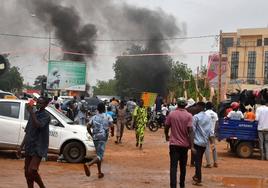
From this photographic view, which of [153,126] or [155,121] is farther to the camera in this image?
[155,121]

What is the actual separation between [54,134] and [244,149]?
6.60m

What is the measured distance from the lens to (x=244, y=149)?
56.9ft

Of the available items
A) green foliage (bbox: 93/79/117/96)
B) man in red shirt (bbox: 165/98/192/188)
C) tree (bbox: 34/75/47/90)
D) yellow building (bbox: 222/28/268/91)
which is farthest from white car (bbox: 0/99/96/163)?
green foliage (bbox: 93/79/117/96)

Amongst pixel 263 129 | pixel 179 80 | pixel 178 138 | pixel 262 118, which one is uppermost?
pixel 179 80

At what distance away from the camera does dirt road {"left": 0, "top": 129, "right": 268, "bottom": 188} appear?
10508 millimetres

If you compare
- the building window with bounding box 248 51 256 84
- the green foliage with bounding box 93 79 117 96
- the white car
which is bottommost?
the white car

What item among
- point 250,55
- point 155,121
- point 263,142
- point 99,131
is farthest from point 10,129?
point 250,55

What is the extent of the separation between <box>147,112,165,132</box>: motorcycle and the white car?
15939mm

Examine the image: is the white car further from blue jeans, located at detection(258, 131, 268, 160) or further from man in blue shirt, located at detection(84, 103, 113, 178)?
blue jeans, located at detection(258, 131, 268, 160)

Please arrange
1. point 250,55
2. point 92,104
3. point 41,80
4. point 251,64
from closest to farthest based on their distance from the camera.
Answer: point 92,104
point 41,80
point 251,64
point 250,55

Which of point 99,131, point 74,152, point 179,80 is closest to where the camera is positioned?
point 99,131

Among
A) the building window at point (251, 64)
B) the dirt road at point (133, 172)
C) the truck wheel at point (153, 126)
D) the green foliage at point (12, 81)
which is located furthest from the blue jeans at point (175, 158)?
the building window at point (251, 64)

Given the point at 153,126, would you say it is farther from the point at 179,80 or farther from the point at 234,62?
the point at 234,62

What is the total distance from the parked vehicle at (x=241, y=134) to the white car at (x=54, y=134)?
5.05 metres
